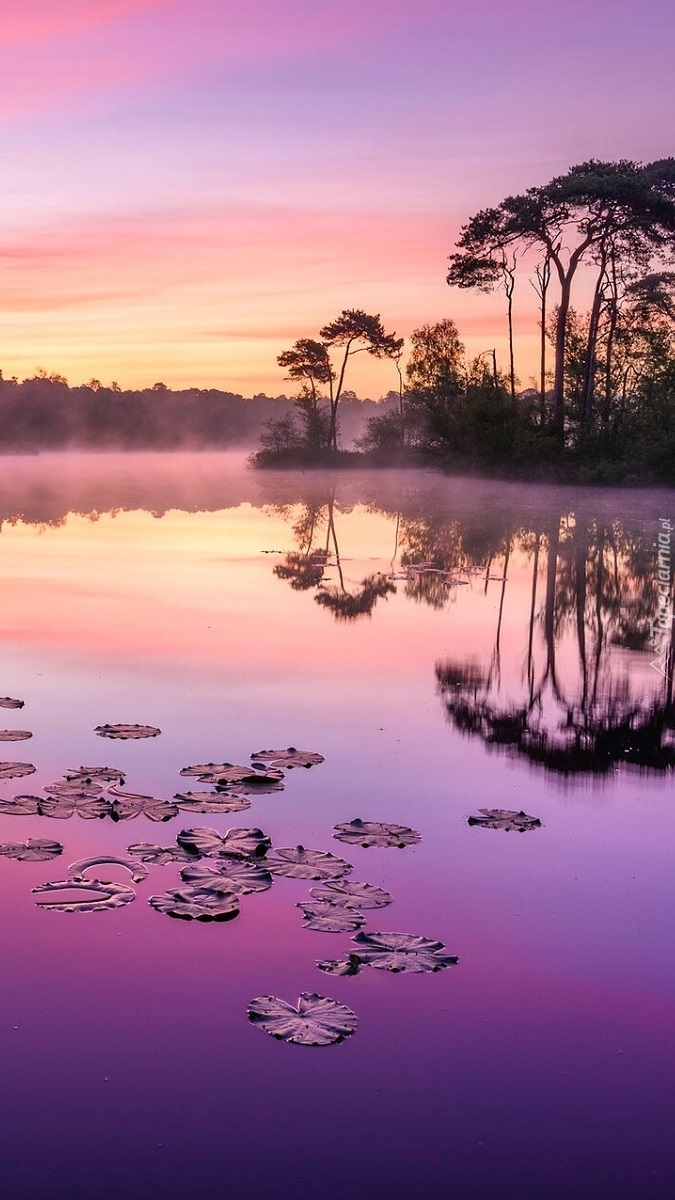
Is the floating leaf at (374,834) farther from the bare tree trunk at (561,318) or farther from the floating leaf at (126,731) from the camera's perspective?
the bare tree trunk at (561,318)

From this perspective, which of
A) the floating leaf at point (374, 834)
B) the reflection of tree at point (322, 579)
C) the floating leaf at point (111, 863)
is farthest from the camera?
the reflection of tree at point (322, 579)

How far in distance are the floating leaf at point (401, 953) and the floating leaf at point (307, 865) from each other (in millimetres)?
743

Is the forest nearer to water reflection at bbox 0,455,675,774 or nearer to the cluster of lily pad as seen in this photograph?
water reflection at bbox 0,455,675,774

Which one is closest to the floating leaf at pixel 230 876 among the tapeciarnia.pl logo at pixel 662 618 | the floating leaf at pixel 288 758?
the floating leaf at pixel 288 758

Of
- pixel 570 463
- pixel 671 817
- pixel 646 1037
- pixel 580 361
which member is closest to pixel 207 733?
pixel 671 817

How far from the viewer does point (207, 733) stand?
898cm

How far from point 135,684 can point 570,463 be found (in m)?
37.3

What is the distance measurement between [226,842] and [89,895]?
950 mm

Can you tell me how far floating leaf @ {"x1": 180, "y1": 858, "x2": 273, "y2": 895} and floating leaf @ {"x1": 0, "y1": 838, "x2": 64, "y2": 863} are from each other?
773 mm

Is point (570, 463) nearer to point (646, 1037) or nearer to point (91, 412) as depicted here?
point (646, 1037)

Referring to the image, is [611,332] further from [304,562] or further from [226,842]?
[226,842]

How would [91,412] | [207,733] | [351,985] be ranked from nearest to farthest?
[351,985] < [207,733] < [91,412]

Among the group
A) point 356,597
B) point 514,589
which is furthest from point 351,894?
point 514,589

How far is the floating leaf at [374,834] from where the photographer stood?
6633 mm
